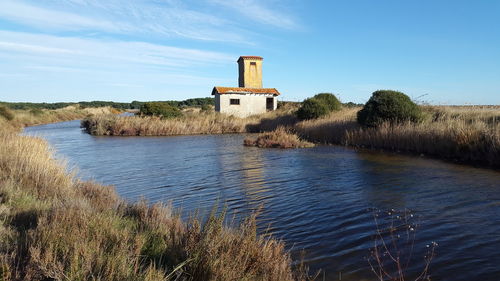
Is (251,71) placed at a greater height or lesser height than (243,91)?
greater

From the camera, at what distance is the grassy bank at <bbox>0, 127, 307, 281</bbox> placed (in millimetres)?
3653

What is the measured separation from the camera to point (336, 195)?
377 inches

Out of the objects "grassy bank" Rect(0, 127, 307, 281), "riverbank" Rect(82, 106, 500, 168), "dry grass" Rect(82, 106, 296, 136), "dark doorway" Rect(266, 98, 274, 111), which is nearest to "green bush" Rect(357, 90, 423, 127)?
"riverbank" Rect(82, 106, 500, 168)

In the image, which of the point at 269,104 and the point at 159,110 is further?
the point at 269,104

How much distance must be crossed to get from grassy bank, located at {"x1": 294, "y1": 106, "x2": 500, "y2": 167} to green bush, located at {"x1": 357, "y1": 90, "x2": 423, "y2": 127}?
0.57 m

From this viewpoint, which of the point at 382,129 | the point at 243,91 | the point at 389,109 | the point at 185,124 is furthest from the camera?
the point at 243,91

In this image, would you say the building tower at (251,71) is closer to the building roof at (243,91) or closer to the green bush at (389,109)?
the building roof at (243,91)

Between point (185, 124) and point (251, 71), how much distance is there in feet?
50.1

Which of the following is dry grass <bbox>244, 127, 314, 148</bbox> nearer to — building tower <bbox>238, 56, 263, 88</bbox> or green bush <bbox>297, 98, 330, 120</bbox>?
green bush <bbox>297, 98, 330, 120</bbox>

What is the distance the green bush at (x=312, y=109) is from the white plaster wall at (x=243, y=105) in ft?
41.6

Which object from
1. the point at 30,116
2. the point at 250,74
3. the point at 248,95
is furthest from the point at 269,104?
the point at 30,116

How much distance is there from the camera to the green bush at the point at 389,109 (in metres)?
20.7

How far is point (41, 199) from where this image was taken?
7.02 meters

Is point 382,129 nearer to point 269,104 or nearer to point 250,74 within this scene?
point 269,104
